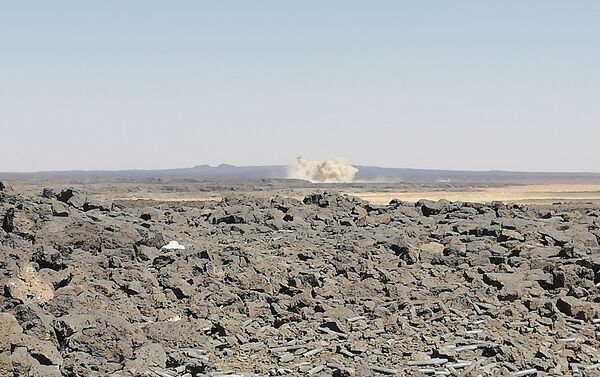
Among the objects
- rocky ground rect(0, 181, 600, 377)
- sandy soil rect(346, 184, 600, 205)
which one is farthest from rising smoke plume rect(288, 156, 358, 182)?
rocky ground rect(0, 181, 600, 377)

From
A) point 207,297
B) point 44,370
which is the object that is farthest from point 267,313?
point 44,370

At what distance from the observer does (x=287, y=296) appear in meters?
10.7

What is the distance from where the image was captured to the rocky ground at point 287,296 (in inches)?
326

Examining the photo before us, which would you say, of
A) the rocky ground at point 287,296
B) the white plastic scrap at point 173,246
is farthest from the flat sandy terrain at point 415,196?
the white plastic scrap at point 173,246

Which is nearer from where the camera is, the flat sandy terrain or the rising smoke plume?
the flat sandy terrain

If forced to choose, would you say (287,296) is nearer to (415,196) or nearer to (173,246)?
(173,246)

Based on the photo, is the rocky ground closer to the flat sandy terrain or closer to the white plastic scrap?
the white plastic scrap

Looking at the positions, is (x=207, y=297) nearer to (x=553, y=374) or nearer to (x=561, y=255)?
(x=553, y=374)

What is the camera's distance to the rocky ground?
27.2 feet

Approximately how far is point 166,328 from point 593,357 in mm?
4873

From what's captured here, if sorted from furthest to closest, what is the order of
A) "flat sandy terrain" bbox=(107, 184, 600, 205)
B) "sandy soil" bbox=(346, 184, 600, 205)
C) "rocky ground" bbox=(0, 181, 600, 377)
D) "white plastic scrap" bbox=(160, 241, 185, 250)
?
"sandy soil" bbox=(346, 184, 600, 205), "flat sandy terrain" bbox=(107, 184, 600, 205), "white plastic scrap" bbox=(160, 241, 185, 250), "rocky ground" bbox=(0, 181, 600, 377)

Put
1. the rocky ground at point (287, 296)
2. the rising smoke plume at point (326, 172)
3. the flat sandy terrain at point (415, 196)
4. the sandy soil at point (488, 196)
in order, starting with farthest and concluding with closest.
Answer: the rising smoke plume at point (326, 172), the sandy soil at point (488, 196), the flat sandy terrain at point (415, 196), the rocky ground at point (287, 296)

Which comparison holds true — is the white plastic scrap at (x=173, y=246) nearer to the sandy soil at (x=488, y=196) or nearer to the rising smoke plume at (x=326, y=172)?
the sandy soil at (x=488, y=196)

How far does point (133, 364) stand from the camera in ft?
26.4
